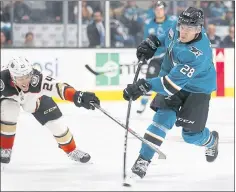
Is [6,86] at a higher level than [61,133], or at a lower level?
higher

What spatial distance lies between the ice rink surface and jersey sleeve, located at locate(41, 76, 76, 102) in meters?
0.44

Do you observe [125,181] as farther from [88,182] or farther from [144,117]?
[144,117]

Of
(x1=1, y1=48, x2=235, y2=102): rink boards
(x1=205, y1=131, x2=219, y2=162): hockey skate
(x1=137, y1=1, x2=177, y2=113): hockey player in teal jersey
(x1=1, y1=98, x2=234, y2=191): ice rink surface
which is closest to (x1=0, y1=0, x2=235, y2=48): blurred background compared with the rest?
(x1=1, y1=48, x2=235, y2=102): rink boards

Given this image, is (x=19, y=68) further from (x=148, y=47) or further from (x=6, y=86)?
(x=148, y=47)

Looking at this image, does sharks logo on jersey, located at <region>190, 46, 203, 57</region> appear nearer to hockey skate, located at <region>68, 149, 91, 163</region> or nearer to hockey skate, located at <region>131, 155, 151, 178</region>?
hockey skate, located at <region>131, 155, 151, 178</region>

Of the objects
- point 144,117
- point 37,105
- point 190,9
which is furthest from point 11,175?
point 144,117

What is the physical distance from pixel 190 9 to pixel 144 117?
291cm

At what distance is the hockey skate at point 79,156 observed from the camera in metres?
4.48

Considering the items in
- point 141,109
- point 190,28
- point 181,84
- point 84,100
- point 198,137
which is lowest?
point 141,109

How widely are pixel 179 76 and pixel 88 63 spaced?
402 centimetres

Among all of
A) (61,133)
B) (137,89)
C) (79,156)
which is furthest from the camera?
(79,156)

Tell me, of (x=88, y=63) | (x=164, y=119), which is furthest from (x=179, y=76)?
(x=88, y=63)

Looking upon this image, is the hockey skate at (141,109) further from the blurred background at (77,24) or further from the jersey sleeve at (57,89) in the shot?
the jersey sleeve at (57,89)

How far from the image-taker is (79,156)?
4.48m
